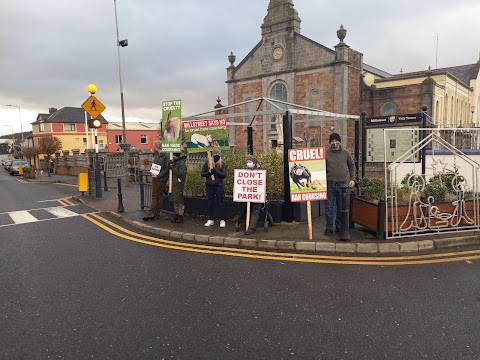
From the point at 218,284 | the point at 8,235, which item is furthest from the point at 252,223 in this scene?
the point at 8,235

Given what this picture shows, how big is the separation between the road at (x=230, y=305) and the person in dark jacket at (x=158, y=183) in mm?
2240

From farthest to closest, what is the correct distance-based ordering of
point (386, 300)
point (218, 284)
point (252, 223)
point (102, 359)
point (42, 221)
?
point (42, 221)
point (252, 223)
point (218, 284)
point (386, 300)
point (102, 359)

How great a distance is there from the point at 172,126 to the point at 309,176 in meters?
3.78

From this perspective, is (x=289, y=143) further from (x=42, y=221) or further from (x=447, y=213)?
(x=42, y=221)

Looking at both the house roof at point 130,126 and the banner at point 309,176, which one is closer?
the banner at point 309,176

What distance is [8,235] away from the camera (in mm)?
7789

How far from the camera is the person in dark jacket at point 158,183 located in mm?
8383

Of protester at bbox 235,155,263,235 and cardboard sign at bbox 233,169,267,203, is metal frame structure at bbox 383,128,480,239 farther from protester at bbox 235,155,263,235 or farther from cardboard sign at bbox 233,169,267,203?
protester at bbox 235,155,263,235

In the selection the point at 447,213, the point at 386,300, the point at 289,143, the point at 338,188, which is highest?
the point at 289,143

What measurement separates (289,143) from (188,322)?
467 centimetres

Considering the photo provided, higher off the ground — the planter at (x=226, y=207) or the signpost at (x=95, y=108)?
the signpost at (x=95, y=108)

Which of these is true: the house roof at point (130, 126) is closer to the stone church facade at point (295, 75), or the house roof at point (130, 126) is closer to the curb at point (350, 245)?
the stone church facade at point (295, 75)

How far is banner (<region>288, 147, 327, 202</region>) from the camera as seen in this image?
6641 mm

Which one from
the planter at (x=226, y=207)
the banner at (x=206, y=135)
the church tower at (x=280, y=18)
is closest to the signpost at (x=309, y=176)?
the planter at (x=226, y=207)
